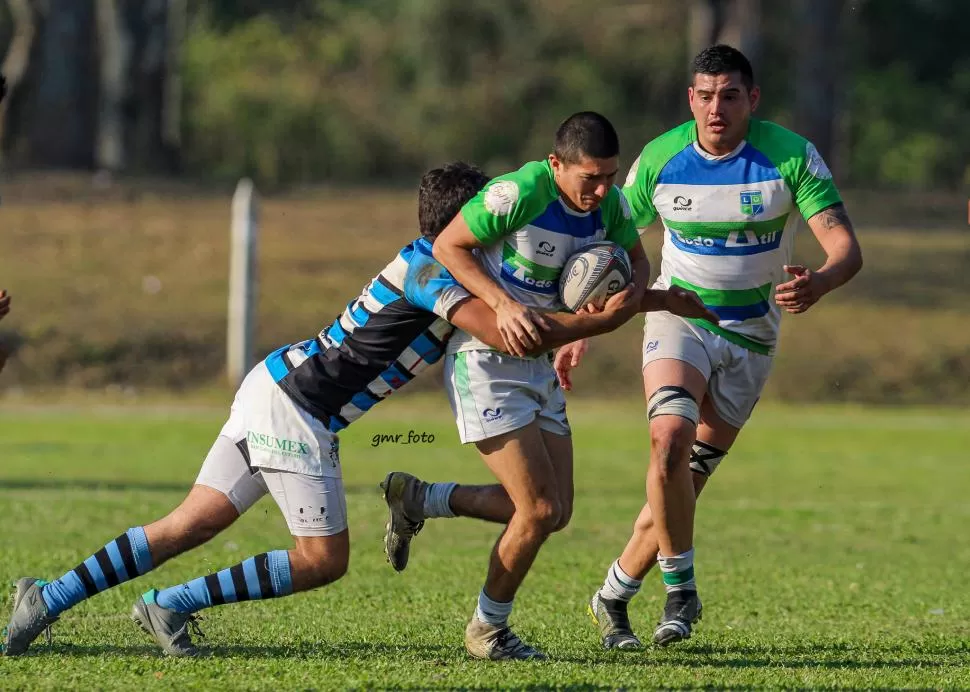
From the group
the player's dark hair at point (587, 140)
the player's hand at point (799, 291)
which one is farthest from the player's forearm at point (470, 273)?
the player's hand at point (799, 291)

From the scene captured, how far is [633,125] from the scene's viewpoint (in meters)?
50.1

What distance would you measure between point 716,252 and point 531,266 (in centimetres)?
142

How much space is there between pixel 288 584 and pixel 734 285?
262cm

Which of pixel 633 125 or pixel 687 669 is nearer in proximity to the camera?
pixel 687 669

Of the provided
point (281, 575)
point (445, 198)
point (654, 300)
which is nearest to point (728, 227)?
point (654, 300)

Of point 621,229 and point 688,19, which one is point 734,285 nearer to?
point 621,229

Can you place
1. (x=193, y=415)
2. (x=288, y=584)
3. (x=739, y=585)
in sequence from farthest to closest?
(x=193, y=415) → (x=739, y=585) → (x=288, y=584)

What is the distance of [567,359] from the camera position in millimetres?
8195

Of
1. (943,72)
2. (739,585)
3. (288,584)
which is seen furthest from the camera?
(943,72)

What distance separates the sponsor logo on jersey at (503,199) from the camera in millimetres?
7125

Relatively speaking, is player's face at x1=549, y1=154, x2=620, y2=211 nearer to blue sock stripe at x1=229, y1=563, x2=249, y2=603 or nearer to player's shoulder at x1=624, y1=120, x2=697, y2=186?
player's shoulder at x1=624, y1=120, x2=697, y2=186

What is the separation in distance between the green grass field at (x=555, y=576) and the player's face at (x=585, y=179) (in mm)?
1922

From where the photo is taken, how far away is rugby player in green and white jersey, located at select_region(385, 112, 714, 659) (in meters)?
7.12

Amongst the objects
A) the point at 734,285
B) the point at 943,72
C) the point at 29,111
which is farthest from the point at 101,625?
the point at 943,72
